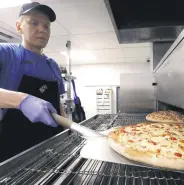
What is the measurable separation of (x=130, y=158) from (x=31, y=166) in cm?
34

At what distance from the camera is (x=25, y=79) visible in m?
1.40

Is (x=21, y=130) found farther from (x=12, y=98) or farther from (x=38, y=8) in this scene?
(x=38, y=8)

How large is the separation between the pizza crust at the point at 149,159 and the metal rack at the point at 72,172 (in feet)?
0.10

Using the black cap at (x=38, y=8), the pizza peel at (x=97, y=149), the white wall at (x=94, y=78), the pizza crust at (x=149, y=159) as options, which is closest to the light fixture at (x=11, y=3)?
the black cap at (x=38, y=8)

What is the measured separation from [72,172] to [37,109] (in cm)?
45

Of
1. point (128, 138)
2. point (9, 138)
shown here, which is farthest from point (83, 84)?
point (128, 138)

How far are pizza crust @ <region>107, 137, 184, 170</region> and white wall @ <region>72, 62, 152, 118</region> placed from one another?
5.84 meters

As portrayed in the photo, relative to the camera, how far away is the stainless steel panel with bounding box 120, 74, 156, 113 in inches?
95.1

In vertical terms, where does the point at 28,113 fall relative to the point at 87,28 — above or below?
below

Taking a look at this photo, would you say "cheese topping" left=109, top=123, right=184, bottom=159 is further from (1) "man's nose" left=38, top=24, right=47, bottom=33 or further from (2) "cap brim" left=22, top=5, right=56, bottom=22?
(2) "cap brim" left=22, top=5, right=56, bottom=22

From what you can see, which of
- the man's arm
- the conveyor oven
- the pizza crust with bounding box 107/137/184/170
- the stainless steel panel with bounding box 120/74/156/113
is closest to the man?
the man's arm

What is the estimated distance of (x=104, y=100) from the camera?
21.0 ft

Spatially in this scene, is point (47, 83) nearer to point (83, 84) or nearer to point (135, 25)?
point (135, 25)

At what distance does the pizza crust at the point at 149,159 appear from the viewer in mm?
607
